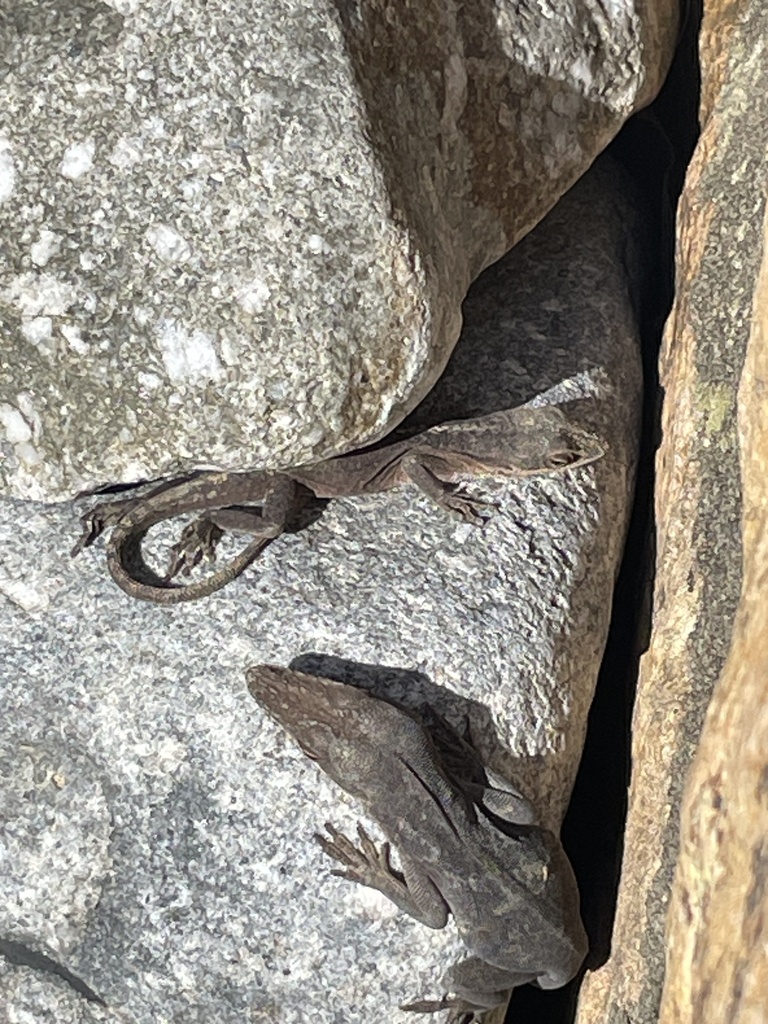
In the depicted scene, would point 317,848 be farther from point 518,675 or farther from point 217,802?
point 518,675

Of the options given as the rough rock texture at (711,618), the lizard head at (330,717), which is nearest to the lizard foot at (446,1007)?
the rough rock texture at (711,618)

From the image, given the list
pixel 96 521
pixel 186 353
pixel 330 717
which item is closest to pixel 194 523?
pixel 96 521

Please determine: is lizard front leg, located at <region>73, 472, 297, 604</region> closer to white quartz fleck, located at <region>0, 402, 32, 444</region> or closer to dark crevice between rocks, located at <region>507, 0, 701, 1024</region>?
white quartz fleck, located at <region>0, 402, 32, 444</region>

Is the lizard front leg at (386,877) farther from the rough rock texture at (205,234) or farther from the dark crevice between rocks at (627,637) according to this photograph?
the rough rock texture at (205,234)

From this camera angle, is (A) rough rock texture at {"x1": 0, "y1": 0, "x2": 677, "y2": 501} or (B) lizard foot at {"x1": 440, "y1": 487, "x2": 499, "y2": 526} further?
(B) lizard foot at {"x1": 440, "y1": 487, "x2": 499, "y2": 526}

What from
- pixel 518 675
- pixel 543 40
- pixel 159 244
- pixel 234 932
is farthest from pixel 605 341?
pixel 234 932

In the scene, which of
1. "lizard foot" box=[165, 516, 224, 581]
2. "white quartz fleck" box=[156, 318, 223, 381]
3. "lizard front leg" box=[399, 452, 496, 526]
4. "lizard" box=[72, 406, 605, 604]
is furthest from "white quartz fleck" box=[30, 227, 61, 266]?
"lizard front leg" box=[399, 452, 496, 526]
